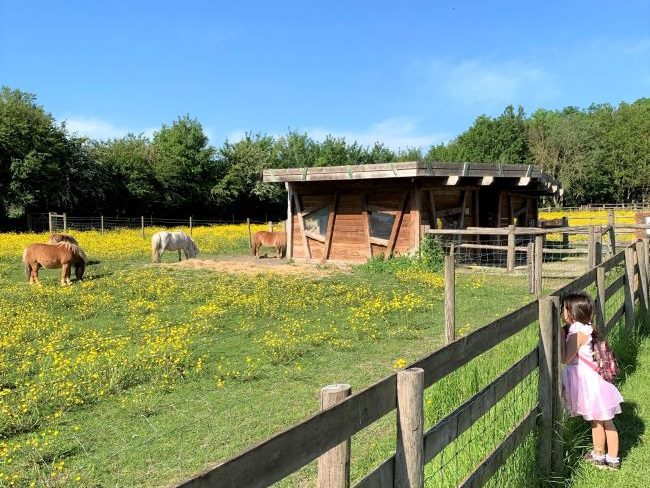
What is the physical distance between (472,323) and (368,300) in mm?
2594

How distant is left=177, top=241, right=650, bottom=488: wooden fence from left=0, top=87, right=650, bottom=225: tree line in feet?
115

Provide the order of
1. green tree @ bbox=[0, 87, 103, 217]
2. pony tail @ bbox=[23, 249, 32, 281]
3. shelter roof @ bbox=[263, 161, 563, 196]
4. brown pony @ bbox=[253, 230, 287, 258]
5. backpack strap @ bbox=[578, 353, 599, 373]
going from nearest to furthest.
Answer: backpack strap @ bbox=[578, 353, 599, 373], pony tail @ bbox=[23, 249, 32, 281], shelter roof @ bbox=[263, 161, 563, 196], brown pony @ bbox=[253, 230, 287, 258], green tree @ bbox=[0, 87, 103, 217]

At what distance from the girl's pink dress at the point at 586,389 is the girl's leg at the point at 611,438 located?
80 millimetres

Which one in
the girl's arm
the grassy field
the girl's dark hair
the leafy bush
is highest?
the girl's dark hair

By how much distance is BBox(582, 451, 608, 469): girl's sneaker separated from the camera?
3.68 meters

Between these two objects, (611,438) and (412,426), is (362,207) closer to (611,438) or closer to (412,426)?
(611,438)

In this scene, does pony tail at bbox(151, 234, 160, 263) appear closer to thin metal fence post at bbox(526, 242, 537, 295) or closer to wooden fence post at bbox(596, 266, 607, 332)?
thin metal fence post at bbox(526, 242, 537, 295)

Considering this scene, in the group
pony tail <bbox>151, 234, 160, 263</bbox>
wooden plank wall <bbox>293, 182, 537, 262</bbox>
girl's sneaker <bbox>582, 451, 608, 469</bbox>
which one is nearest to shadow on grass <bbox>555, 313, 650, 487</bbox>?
girl's sneaker <bbox>582, 451, 608, 469</bbox>

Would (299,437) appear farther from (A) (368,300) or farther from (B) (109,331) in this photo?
(A) (368,300)

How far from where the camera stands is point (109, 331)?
809 cm

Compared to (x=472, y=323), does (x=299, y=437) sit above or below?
above

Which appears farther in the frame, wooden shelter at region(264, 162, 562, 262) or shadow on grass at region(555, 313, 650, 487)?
wooden shelter at region(264, 162, 562, 262)

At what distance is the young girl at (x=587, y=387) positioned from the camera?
3.71 m

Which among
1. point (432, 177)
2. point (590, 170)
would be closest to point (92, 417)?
point (432, 177)
